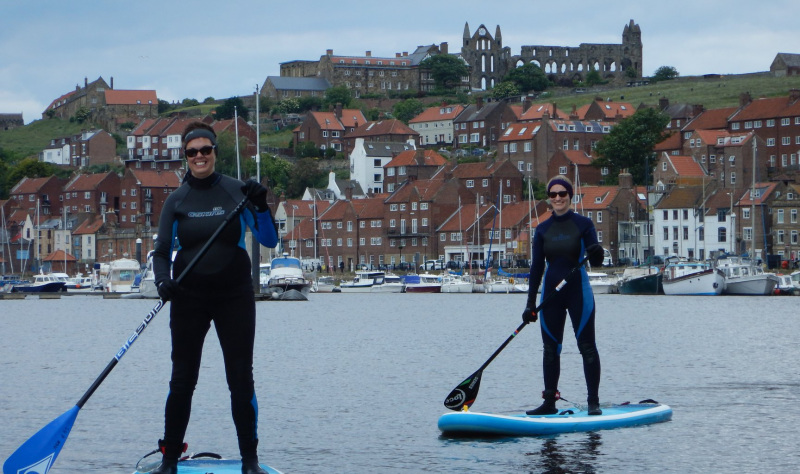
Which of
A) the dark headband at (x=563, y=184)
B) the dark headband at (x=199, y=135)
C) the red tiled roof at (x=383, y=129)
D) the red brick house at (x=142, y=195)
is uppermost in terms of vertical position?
the red tiled roof at (x=383, y=129)

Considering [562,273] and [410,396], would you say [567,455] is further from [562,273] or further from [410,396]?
[410,396]

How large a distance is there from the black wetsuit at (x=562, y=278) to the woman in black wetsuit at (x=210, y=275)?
17.1 ft

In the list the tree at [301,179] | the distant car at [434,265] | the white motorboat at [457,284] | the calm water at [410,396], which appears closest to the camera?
the calm water at [410,396]

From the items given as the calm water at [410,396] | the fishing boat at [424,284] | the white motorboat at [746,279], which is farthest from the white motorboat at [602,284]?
the calm water at [410,396]

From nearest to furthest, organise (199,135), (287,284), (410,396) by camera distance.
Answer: (199,135), (410,396), (287,284)

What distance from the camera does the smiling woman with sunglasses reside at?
52.1 ft

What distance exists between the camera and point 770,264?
105375mm

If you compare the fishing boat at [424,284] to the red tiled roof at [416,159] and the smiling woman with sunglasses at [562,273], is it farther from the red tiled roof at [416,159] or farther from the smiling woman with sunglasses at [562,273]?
the smiling woman with sunglasses at [562,273]

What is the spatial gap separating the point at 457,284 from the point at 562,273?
291 ft

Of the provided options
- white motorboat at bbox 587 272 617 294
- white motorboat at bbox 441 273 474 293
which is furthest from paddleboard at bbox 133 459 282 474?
white motorboat at bbox 441 273 474 293

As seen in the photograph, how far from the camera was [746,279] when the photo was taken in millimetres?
88688

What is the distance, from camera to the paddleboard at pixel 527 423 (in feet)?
53.8

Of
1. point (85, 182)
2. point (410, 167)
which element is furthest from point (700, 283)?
point (85, 182)

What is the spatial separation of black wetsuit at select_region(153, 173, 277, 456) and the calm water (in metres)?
3.34
